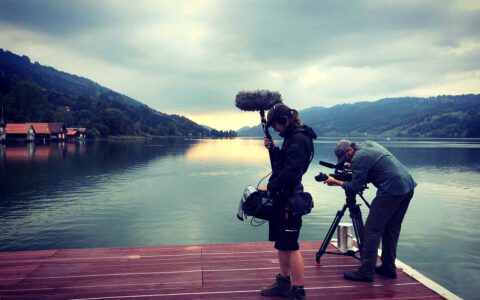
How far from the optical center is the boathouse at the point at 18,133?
322ft

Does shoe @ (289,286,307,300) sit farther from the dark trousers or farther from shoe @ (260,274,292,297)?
the dark trousers

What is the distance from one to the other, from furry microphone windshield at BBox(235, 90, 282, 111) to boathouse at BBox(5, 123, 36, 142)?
364 ft

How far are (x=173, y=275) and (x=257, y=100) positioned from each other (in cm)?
303

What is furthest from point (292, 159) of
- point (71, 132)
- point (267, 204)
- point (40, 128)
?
point (71, 132)

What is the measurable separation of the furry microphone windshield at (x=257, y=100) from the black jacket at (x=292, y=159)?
621 millimetres

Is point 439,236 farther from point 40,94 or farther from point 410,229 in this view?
point 40,94

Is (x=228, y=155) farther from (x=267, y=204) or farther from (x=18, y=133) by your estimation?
(x=18, y=133)

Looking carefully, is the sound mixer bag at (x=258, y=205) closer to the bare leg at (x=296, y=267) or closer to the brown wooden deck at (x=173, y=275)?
the bare leg at (x=296, y=267)

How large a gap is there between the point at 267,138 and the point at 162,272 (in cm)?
288

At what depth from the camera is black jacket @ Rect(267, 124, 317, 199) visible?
4133mm

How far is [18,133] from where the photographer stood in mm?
98750

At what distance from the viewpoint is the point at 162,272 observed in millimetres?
5617

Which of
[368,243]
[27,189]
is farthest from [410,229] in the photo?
[27,189]

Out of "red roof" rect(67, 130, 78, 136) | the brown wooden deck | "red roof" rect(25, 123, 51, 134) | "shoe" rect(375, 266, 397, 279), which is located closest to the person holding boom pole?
the brown wooden deck
